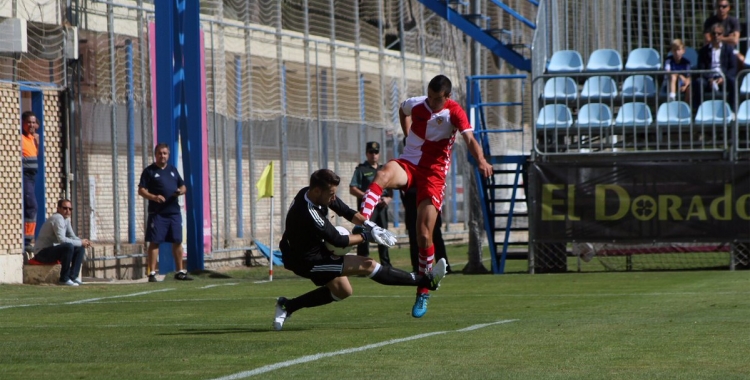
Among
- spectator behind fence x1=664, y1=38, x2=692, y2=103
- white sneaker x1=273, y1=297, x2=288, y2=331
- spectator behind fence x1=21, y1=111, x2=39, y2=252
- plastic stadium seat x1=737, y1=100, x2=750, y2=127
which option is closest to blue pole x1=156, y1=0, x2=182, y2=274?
spectator behind fence x1=21, y1=111, x2=39, y2=252

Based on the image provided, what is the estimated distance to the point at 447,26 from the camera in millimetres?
24500

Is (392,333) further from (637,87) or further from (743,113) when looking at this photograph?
(637,87)

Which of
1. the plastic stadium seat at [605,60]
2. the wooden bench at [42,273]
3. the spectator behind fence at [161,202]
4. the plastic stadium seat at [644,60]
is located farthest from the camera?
the plastic stadium seat at [605,60]

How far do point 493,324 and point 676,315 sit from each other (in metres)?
1.71

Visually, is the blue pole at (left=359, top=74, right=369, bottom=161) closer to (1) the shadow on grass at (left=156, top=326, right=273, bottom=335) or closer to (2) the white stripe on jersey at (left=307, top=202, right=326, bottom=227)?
(1) the shadow on grass at (left=156, top=326, right=273, bottom=335)

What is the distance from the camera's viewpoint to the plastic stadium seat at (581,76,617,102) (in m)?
20.1

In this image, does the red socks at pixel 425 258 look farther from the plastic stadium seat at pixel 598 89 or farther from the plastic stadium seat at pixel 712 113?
the plastic stadium seat at pixel 712 113

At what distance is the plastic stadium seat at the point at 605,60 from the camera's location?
22094 mm

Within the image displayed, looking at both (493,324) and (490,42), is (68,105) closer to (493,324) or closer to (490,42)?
(490,42)

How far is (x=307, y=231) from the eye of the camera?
32.6ft

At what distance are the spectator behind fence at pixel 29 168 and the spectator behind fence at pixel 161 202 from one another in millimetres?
1649

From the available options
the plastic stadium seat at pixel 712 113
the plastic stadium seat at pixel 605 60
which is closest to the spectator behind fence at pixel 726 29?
the plastic stadium seat at pixel 712 113

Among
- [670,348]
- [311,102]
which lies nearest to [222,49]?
[311,102]

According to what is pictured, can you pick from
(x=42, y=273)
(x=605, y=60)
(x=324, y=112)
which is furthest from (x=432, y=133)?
(x=324, y=112)
